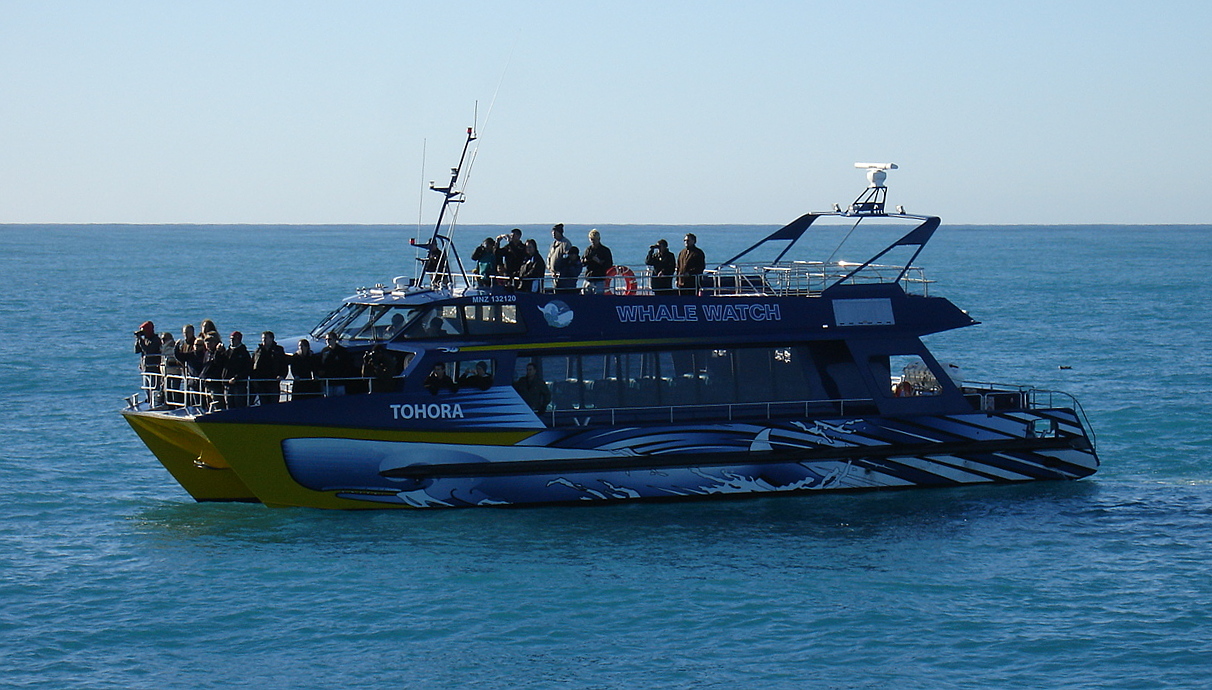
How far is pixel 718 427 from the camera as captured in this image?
19.8 metres

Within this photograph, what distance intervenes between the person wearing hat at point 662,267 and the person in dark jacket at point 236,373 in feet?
20.1

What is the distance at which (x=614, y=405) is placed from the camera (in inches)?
787

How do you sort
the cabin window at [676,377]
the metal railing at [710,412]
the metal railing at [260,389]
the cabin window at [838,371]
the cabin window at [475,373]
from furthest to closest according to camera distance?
the cabin window at [838,371] < the cabin window at [676,377] < the metal railing at [710,412] < the cabin window at [475,373] < the metal railing at [260,389]

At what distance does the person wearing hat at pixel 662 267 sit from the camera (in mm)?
20781

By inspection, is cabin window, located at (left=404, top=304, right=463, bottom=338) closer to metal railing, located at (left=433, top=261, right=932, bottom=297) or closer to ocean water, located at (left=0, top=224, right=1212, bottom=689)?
metal railing, located at (left=433, top=261, right=932, bottom=297)

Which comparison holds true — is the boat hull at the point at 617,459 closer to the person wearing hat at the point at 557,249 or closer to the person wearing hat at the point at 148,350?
the person wearing hat at the point at 148,350

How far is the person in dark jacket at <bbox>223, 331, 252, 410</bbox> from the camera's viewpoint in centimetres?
1831

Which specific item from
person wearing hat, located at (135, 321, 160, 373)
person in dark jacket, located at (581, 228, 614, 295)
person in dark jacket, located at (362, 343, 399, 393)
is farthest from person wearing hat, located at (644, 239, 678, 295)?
person wearing hat, located at (135, 321, 160, 373)


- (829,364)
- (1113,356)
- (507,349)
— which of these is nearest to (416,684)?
(507,349)

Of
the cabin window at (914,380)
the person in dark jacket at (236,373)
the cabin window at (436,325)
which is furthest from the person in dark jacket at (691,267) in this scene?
the person in dark jacket at (236,373)

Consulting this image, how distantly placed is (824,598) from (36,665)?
28.3ft

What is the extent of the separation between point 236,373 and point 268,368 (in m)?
0.44

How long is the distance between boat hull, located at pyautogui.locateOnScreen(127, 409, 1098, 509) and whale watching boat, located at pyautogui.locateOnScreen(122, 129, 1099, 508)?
0.03 m

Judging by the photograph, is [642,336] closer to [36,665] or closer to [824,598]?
[824,598]
